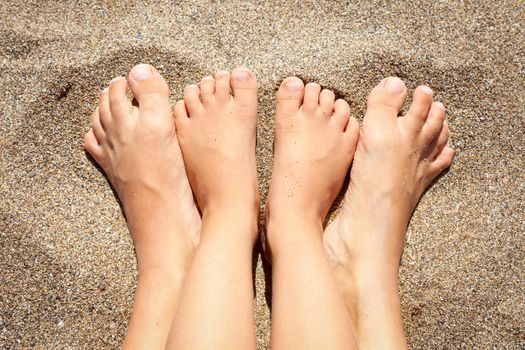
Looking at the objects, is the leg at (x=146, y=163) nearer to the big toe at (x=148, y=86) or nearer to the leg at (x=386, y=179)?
the big toe at (x=148, y=86)

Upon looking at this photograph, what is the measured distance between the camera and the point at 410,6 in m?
1.73

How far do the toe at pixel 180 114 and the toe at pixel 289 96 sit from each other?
311mm

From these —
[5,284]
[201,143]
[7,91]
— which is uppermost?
[7,91]

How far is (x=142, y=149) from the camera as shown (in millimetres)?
1685

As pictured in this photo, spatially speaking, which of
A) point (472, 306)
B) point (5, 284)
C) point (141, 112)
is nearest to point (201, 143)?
point (141, 112)

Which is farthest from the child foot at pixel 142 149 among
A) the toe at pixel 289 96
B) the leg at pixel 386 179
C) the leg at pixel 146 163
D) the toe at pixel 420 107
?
the toe at pixel 420 107

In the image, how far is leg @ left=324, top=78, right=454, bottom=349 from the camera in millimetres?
1611

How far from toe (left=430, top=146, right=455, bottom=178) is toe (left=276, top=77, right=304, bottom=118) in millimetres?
485

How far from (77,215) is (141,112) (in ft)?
1.27

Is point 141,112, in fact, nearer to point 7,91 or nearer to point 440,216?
point 7,91

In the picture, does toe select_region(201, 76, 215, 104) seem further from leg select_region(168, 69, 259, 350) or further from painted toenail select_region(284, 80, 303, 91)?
painted toenail select_region(284, 80, 303, 91)

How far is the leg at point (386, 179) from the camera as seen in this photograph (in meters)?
1.61

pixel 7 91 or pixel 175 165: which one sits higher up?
pixel 7 91

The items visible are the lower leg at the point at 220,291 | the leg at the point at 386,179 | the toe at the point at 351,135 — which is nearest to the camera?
the lower leg at the point at 220,291
